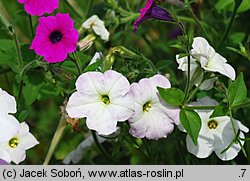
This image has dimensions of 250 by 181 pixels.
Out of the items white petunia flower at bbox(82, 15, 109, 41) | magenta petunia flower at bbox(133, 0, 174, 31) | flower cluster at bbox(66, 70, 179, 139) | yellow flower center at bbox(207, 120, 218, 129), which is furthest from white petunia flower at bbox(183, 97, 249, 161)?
white petunia flower at bbox(82, 15, 109, 41)

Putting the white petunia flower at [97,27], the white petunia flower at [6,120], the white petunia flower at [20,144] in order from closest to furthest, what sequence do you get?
the white petunia flower at [6,120] → the white petunia flower at [20,144] → the white petunia flower at [97,27]

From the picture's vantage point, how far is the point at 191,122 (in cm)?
115

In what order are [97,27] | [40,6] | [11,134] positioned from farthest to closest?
[97,27] < [40,6] < [11,134]

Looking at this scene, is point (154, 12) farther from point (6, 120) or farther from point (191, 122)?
point (6, 120)

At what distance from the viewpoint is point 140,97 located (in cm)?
116

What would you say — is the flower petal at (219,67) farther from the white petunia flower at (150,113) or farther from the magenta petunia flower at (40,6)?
the magenta petunia flower at (40,6)

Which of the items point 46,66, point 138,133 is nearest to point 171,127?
point 138,133

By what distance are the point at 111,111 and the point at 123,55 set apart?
0.56ft

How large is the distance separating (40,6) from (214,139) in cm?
48

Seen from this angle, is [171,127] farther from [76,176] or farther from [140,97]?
[76,176]

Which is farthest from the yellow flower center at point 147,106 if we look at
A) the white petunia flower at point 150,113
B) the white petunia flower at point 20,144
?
the white petunia flower at point 20,144

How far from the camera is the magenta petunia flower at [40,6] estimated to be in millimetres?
1229

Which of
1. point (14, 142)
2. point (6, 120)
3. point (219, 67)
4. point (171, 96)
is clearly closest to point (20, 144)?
point (14, 142)

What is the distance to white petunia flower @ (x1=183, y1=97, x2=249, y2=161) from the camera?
124 centimetres
